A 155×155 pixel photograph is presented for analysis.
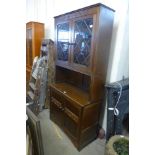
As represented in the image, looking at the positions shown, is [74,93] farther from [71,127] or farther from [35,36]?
[35,36]

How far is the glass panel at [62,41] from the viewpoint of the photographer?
2.29 metres

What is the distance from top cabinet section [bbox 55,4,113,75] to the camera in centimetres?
176

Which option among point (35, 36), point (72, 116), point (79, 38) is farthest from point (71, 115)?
point (35, 36)

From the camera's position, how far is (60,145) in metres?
2.18

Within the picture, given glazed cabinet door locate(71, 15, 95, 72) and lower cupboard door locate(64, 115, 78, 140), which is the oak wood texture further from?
lower cupboard door locate(64, 115, 78, 140)

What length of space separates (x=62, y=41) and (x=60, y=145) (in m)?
1.63

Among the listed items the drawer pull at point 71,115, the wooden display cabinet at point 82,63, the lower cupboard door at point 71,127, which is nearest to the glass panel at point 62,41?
the wooden display cabinet at point 82,63

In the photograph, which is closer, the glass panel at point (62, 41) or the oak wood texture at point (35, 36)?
the glass panel at point (62, 41)

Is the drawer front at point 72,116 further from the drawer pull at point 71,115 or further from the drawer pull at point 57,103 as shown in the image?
the drawer pull at point 57,103

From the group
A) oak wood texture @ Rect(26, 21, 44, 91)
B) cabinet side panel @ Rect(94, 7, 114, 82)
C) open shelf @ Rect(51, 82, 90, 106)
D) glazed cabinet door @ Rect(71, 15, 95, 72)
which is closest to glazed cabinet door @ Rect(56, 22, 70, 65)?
glazed cabinet door @ Rect(71, 15, 95, 72)
